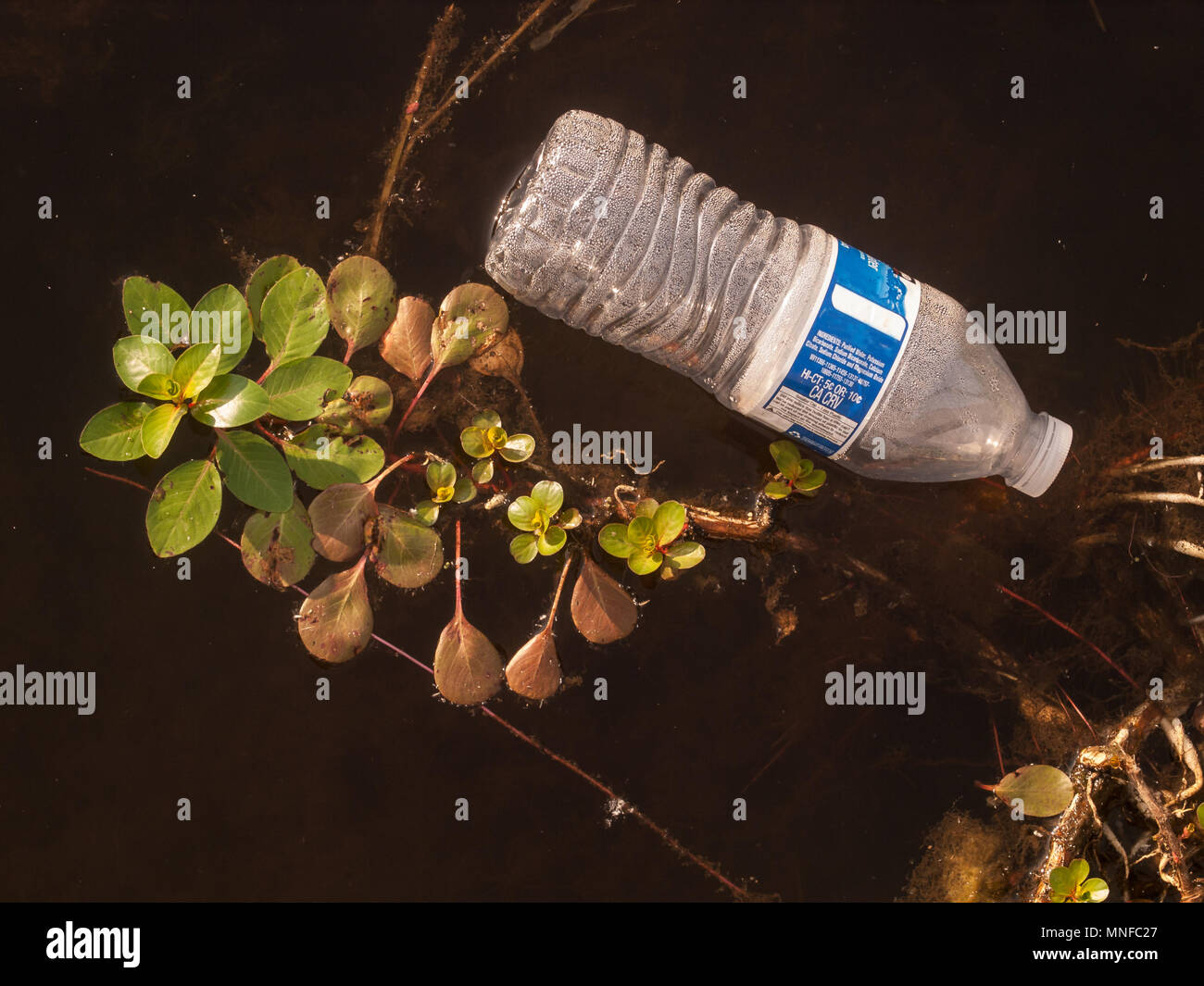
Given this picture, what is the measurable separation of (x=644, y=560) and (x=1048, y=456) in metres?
0.63

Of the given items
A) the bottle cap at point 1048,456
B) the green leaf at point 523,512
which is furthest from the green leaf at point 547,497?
the bottle cap at point 1048,456

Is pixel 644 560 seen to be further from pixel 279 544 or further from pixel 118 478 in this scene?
pixel 118 478

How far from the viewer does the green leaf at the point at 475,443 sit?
53.6 inches

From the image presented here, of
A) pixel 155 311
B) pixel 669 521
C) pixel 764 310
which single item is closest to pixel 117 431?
pixel 155 311

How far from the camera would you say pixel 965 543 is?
1443 millimetres

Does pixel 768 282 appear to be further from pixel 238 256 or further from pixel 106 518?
pixel 106 518

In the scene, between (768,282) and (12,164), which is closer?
(768,282)

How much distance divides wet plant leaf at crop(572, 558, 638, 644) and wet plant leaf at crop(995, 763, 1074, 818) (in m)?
0.69

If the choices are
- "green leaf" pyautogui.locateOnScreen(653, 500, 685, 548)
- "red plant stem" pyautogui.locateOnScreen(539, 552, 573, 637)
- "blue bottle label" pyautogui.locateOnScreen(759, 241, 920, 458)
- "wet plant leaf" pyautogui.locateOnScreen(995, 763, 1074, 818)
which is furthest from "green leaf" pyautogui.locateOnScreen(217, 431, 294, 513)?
"wet plant leaf" pyautogui.locateOnScreen(995, 763, 1074, 818)

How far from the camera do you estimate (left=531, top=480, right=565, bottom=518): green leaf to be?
52.9 inches

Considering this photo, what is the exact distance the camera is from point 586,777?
1.44 m
